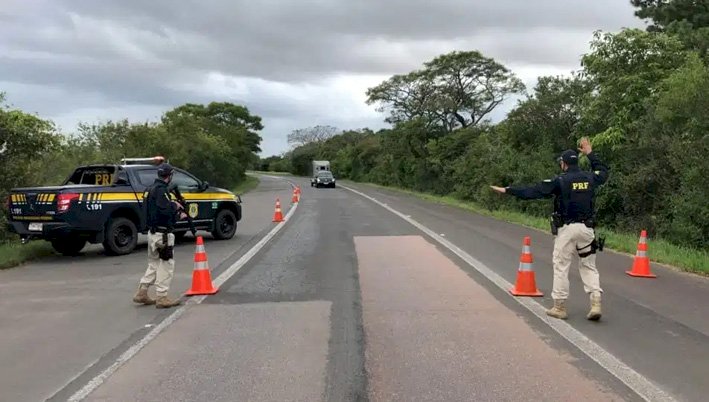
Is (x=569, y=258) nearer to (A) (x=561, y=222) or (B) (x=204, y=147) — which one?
(A) (x=561, y=222)

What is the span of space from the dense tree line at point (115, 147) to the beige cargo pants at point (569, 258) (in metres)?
11.9

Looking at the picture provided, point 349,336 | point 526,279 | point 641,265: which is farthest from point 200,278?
point 641,265

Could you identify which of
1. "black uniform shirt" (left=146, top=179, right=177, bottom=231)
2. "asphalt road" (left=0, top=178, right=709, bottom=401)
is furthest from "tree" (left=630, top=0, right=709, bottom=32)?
"black uniform shirt" (left=146, top=179, right=177, bottom=231)

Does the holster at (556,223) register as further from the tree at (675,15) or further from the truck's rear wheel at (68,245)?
the tree at (675,15)

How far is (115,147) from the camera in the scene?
110 feet

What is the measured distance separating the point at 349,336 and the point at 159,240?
9.96ft

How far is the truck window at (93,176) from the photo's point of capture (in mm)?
13781

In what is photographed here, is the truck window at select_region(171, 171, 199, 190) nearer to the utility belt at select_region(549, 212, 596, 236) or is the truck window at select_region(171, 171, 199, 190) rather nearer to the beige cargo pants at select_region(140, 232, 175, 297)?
the beige cargo pants at select_region(140, 232, 175, 297)

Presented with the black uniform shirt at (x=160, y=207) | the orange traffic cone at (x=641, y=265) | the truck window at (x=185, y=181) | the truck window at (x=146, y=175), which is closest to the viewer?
the black uniform shirt at (x=160, y=207)

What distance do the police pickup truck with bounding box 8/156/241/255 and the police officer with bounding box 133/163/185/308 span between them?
274cm

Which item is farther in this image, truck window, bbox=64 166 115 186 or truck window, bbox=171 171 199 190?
truck window, bbox=171 171 199 190

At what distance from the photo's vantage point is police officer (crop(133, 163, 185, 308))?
818 centimetres

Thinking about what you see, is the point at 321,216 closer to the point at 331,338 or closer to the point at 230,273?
the point at 230,273

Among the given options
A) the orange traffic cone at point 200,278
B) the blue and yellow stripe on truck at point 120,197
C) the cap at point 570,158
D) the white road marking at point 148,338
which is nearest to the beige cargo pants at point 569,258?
the cap at point 570,158
